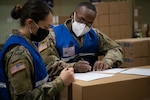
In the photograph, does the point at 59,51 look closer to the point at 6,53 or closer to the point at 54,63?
the point at 54,63

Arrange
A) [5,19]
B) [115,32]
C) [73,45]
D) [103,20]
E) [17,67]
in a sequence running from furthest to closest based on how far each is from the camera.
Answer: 1. [5,19]
2. [115,32]
3. [103,20]
4. [73,45]
5. [17,67]

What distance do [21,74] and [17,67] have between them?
0.14ft

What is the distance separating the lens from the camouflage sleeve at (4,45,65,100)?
51.9 inches

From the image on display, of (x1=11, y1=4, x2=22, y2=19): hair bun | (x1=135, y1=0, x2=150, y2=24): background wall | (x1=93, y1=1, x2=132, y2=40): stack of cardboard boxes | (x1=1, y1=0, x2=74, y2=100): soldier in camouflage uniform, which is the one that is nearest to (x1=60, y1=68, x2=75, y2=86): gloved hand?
(x1=1, y1=0, x2=74, y2=100): soldier in camouflage uniform

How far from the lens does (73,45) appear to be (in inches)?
86.6

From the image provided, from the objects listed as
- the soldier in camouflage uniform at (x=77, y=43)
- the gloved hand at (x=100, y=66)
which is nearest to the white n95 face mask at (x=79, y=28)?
the soldier in camouflage uniform at (x=77, y=43)

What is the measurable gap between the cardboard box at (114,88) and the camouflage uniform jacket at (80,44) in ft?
1.68

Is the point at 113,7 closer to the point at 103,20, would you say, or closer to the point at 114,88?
the point at 103,20

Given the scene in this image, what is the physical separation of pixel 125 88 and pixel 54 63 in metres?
0.67

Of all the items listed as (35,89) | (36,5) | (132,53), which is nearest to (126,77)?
(35,89)

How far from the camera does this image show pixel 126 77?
62.5 inches

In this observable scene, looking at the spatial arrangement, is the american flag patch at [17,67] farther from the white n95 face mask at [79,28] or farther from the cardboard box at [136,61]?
the cardboard box at [136,61]

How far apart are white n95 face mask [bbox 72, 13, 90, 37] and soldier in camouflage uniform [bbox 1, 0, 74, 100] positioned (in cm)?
71

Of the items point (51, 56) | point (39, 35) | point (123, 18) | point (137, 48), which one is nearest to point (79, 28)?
point (51, 56)
